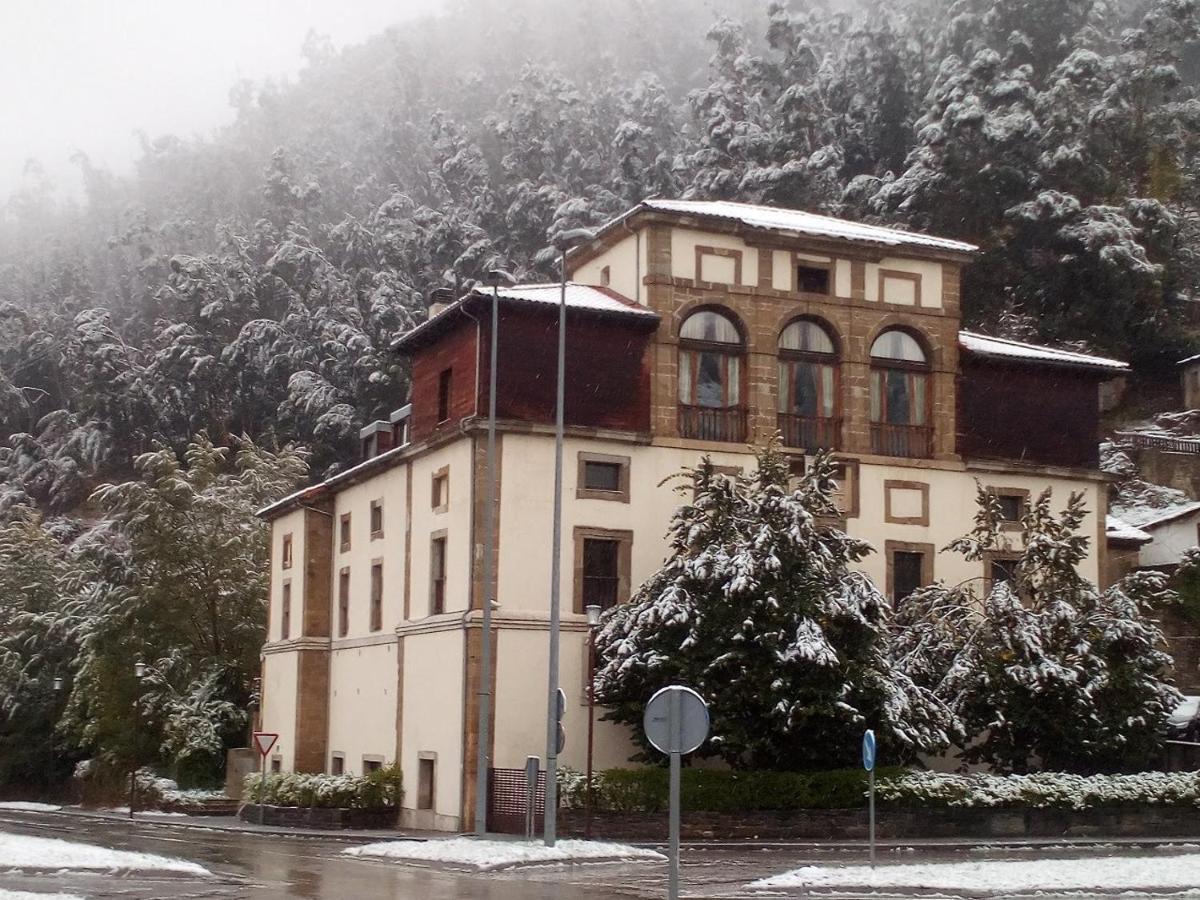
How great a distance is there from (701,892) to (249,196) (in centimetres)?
13755

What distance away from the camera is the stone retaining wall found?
34844 mm

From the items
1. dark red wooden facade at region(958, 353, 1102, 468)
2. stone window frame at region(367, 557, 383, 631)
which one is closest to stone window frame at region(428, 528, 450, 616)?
stone window frame at region(367, 557, 383, 631)

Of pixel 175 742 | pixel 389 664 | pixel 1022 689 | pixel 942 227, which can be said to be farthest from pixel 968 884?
pixel 942 227

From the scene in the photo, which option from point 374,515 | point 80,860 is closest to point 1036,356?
point 374,515

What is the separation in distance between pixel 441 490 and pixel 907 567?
1201 centimetres

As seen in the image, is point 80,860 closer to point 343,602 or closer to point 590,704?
point 590,704

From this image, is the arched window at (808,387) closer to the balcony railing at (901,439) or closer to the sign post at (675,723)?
the balcony railing at (901,439)

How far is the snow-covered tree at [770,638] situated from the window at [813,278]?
6695 mm

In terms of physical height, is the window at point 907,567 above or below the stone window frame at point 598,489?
below

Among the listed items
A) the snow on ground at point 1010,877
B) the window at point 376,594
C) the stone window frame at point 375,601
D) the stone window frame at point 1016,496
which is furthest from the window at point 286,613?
the snow on ground at point 1010,877

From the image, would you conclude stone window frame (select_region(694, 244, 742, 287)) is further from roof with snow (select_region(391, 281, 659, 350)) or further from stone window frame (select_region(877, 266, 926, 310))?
stone window frame (select_region(877, 266, 926, 310))

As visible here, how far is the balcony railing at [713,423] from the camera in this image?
A: 4131cm

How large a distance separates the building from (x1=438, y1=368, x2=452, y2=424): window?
50mm

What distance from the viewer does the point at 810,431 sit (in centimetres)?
4247
